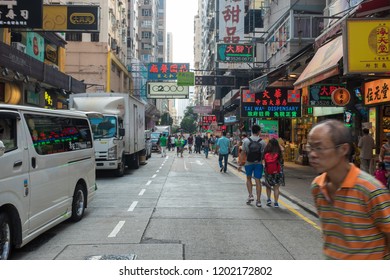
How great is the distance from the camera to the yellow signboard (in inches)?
345

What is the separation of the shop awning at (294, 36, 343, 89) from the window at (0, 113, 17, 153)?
Result: 732 cm

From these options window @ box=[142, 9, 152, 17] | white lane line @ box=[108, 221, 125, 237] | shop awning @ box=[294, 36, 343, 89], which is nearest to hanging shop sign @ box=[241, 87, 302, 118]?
shop awning @ box=[294, 36, 343, 89]

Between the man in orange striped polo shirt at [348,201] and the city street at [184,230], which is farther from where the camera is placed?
the city street at [184,230]

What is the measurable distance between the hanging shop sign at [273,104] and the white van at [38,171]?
41.8 feet

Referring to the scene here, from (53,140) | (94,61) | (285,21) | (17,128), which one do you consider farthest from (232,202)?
(94,61)

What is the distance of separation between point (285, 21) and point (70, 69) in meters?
21.2

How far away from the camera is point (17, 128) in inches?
227

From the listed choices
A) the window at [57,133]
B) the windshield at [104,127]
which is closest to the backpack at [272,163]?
the window at [57,133]

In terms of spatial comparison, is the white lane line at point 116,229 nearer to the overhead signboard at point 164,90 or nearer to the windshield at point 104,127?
the windshield at point 104,127

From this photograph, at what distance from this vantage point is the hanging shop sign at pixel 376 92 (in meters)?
13.0

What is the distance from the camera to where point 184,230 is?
732 cm

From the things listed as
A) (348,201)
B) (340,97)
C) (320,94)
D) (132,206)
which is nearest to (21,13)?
(132,206)
